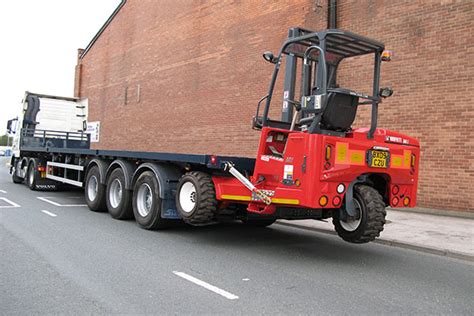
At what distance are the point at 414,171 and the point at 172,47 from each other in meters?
15.9

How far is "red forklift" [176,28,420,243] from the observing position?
593 centimetres

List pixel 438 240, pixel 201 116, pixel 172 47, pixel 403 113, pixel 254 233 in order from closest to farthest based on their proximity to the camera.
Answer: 1. pixel 438 240
2. pixel 254 233
3. pixel 403 113
4. pixel 201 116
5. pixel 172 47

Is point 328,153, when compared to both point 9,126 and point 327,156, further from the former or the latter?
point 9,126

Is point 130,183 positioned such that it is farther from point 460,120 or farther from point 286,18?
point 286,18

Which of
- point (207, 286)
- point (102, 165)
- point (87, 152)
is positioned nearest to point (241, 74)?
point (87, 152)

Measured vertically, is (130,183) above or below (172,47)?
below

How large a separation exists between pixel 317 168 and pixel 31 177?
1276cm

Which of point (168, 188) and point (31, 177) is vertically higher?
point (168, 188)

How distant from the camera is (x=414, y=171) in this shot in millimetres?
6883

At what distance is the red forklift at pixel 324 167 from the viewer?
5926 millimetres

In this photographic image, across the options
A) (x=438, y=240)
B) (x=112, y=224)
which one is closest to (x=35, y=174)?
(x=112, y=224)

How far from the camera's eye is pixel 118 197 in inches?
388

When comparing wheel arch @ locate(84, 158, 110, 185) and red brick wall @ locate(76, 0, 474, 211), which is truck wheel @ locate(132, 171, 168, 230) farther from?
red brick wall @ locate(76, 0, 474, 211)

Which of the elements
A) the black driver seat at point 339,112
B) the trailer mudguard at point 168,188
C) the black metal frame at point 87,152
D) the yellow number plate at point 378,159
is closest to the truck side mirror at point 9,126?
Result: the black metal frame at point 87,152
